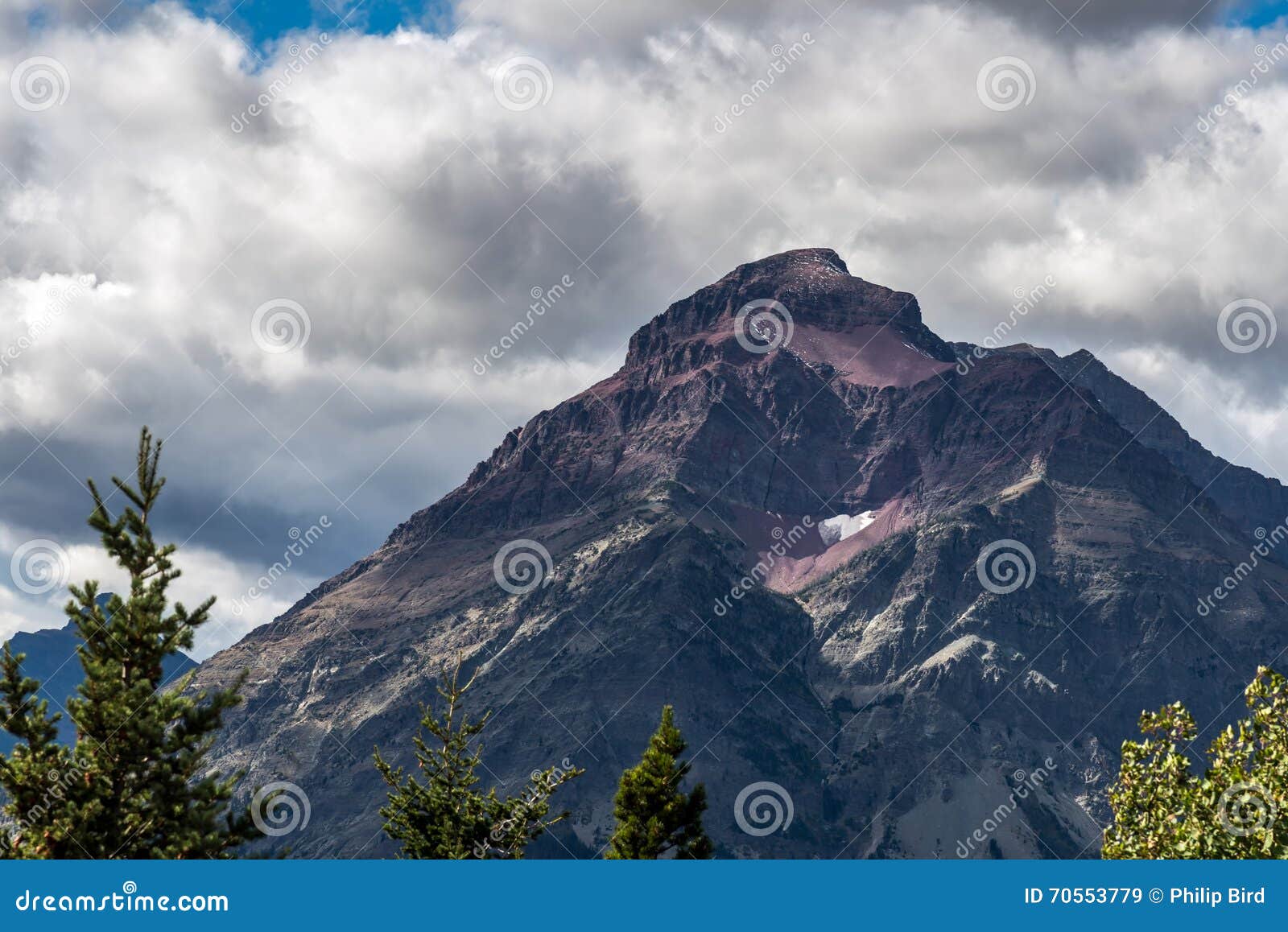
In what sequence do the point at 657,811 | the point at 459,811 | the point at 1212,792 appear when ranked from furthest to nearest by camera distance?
the point at 657,811 < the point at 459,811 < the point at 1212,792

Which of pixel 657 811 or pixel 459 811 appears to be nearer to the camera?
pixel 459 811

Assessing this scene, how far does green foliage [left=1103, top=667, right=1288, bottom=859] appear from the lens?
31234 mm

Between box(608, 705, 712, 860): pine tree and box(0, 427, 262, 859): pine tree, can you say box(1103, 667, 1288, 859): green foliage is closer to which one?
box(0, 427, 262, 859): pine tree

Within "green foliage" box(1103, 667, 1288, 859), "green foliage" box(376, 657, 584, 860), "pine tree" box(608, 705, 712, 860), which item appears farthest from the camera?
"pine tree" box(608, 705, 712, 860)

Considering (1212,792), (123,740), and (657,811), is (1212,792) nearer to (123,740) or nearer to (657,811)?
(123,740)

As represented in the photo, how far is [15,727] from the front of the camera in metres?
35.6

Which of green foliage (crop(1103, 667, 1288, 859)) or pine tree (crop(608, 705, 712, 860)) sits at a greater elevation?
pine tree (crop(608, 705, 712, 860))

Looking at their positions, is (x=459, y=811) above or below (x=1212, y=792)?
above

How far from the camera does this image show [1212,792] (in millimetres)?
33031

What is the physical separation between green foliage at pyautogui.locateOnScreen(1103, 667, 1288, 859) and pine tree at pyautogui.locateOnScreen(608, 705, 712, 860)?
102 feet

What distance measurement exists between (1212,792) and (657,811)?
40.2 meters

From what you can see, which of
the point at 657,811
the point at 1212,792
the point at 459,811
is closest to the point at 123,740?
the point at 459,811

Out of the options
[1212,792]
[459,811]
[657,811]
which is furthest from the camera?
[657,811]

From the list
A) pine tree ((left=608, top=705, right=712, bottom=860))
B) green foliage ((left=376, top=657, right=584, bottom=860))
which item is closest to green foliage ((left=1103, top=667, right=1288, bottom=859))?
green foliage ((left=376, top=657, right=584, bottom=860))
